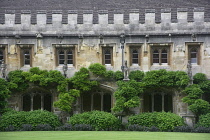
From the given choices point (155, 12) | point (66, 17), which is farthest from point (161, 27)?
point (66, 17)

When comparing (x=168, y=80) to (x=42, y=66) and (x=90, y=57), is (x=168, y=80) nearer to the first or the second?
(x=90, y=57)

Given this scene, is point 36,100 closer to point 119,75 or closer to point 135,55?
point 119,75

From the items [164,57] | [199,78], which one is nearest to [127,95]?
[164,57]

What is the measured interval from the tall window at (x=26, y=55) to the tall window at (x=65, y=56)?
176cm

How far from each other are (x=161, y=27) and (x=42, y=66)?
768 cm

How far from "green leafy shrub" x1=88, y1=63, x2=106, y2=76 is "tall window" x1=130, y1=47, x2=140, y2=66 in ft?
→ 6.14

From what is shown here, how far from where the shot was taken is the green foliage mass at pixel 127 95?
2908 centimetres

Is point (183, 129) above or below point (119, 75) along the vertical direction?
below

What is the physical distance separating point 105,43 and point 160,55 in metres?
3.45

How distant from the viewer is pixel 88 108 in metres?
30.9

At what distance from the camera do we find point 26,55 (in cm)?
3131

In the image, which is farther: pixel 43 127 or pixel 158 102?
pixel 158 102

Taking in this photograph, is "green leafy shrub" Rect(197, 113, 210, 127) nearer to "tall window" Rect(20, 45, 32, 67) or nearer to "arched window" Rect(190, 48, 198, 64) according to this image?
"arched window" Rect(190, 48, 198, 64)

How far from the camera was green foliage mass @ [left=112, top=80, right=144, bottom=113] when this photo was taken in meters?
29.1
